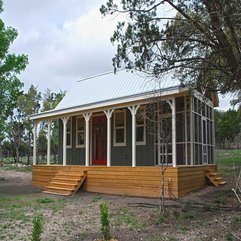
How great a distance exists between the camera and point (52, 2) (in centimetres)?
1029

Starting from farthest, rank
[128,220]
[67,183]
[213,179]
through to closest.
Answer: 1. [213,179]
2. [67,183]
3. [128,220]

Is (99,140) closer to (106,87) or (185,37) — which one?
(106,87)

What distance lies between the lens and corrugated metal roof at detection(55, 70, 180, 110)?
16284 mm

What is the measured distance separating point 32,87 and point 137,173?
22.5 meters

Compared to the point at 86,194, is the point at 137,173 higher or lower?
higher

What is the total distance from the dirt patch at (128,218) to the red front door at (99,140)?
5.23 meters

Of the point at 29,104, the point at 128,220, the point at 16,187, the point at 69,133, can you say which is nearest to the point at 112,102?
the point at 69,133

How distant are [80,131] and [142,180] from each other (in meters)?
6.61

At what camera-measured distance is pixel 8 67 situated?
17609mm

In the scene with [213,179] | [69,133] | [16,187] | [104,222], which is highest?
[69,133]

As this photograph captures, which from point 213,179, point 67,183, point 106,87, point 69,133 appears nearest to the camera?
point 67,183

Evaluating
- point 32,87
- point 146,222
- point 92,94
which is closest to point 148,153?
point 92,94

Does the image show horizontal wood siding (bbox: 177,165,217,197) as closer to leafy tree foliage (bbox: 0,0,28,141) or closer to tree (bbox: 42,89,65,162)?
leafy tree foliage (bbox: 0,0,28,141)

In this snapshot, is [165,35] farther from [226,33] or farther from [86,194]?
[86,194]
